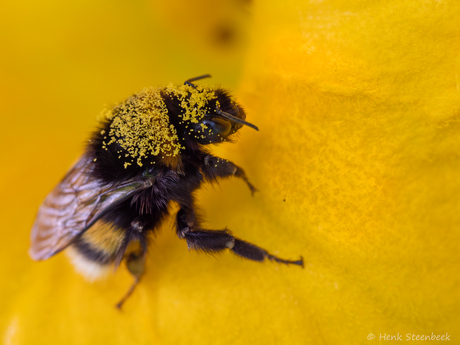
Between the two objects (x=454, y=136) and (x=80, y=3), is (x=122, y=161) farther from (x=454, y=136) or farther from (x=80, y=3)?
(x=454, y=136)

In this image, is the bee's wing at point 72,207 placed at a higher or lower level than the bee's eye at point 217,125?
lower

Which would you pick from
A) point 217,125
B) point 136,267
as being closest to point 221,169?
point 217,125

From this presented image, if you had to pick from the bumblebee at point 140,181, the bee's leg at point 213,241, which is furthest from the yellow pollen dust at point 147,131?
the bee's leg at point 213,241

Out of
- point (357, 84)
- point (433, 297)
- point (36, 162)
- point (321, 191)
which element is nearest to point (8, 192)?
point (36, 162)

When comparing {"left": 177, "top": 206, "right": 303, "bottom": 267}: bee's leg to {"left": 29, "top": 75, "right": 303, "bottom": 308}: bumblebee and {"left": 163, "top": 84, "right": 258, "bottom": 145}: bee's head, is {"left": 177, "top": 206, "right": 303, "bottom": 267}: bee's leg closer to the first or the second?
{"left": 29, "top": 75, "right": 303, "bottom": 308}: bumblebee

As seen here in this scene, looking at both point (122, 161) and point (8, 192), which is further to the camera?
point (8, 192)

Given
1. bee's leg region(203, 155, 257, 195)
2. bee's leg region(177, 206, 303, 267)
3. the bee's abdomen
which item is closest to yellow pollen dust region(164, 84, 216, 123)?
bee's leg region(203, 155, 257, 195)

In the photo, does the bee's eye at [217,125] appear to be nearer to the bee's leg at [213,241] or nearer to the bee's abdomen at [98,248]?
the bee's leg at [213,241]

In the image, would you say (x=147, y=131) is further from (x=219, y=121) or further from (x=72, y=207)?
(x=72, y=207)
